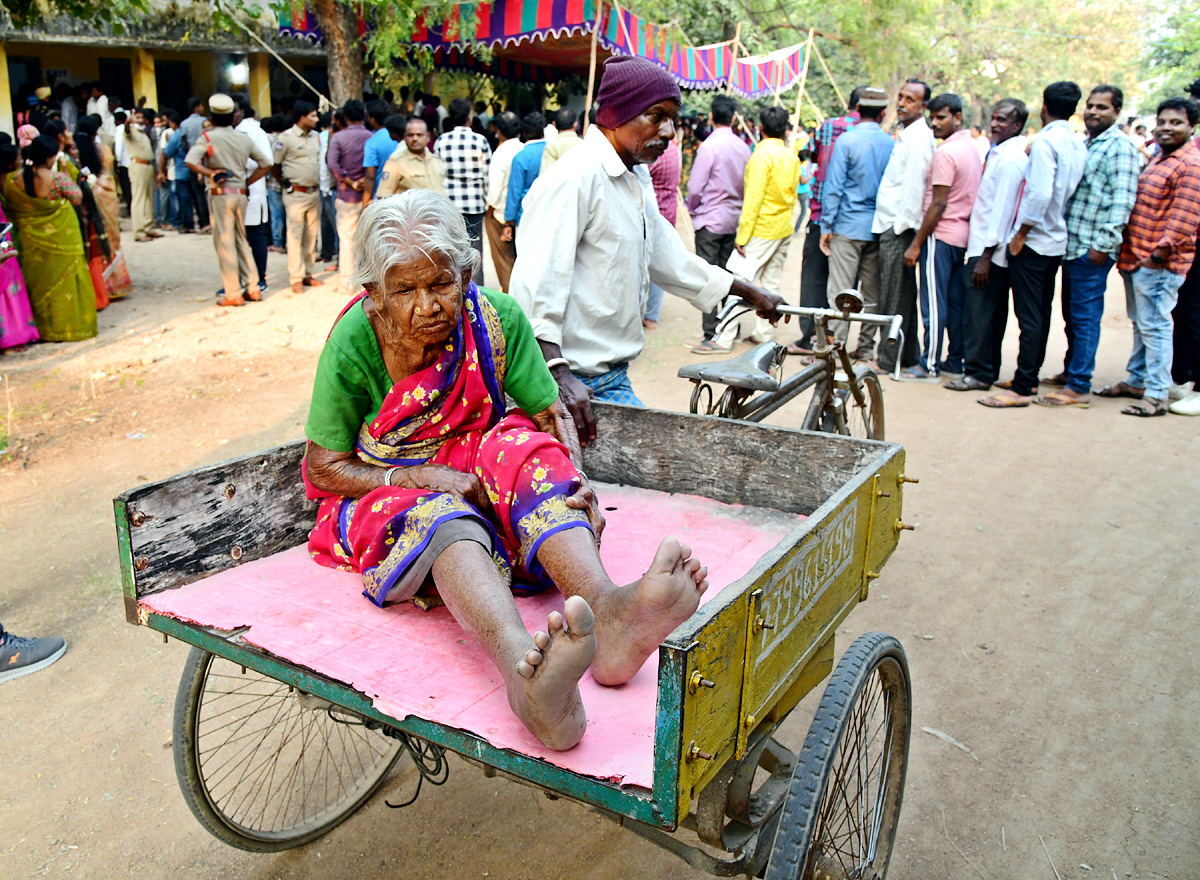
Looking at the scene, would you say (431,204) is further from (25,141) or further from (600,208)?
(25,141)

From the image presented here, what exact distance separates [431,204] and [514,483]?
68 cm

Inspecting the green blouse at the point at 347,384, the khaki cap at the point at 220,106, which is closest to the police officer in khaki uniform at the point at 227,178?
the khaki cap at the point at 220,106

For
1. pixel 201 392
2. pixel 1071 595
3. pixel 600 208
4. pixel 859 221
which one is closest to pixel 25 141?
pixel 201 392

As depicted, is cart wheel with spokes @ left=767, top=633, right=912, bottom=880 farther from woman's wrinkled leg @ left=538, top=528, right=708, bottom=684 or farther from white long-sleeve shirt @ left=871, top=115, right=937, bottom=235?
white long-sleeve shirt @ left=871, top=115, right=937, bottom=235

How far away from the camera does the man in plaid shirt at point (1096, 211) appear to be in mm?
5996

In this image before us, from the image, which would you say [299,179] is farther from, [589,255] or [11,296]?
[589,255]

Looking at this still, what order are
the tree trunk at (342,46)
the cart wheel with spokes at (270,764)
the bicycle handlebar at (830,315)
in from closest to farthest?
the cart wheel with spokes at (270,764) < the bicycle handlebar at (830,315) < the tree trunk at (342,46)

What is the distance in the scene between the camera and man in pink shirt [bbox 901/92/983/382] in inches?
266

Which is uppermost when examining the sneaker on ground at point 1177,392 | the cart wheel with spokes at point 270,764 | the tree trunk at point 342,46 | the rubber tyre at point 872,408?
the tree trunk at point 342,46

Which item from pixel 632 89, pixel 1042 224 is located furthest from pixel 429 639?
pixel 1042 224

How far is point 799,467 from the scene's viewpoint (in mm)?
2748

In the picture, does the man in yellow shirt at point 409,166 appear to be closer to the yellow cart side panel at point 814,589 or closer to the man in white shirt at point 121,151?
the man in white shirt at point 121,151

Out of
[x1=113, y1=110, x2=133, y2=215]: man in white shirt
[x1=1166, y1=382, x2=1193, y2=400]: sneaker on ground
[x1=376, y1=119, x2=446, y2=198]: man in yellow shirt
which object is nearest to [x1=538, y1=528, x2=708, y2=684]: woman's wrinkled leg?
[x1=1166, y1=382, x2=1193, y2=400]: sneaker on ground

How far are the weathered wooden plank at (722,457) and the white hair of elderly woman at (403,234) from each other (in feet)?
3.36
